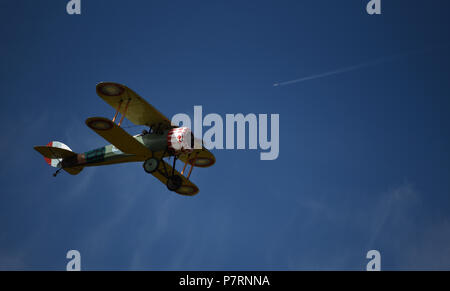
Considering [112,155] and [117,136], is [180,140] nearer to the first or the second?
[117,136]

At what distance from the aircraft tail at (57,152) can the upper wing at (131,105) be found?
4671mm

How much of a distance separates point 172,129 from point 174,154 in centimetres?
116

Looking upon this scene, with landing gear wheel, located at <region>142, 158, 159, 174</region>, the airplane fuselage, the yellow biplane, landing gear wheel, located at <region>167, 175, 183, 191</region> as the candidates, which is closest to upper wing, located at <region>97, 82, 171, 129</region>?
the yellow biplane

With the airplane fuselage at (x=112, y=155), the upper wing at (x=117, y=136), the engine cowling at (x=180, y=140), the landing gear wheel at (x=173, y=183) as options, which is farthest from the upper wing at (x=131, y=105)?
the landing gear wheel at (x=173, y=183)

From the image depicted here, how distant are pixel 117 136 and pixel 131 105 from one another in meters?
1.76

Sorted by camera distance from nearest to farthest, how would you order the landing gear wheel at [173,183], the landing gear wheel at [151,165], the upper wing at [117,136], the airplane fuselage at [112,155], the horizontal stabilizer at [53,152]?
the upper wing at [117,136]
the landing gear wheel at [151,165]
the airplane fuselage at [112,155]
the landing gear wheel at [173,183]
the horizontal stabilizer at [53,152]

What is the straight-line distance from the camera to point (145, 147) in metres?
22.0

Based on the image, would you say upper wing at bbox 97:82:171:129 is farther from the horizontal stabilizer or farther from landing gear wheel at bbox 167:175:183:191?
the horizontal stabilizer

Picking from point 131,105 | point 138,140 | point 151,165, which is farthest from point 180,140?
point 131,105

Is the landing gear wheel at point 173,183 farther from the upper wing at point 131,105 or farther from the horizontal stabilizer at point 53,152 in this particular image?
the horizontal stabilizer at point 53,152

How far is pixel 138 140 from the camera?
22438 mm

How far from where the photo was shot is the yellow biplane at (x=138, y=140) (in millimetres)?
20984
